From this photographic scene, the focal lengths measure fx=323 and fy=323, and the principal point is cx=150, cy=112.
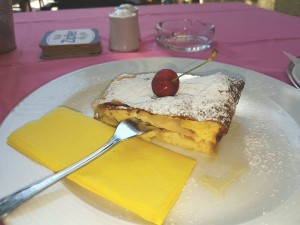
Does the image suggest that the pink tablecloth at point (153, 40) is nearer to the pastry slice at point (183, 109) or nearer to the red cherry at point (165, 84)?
the pastry slice at point (183, 109)

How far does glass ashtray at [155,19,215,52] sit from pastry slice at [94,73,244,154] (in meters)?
0.42

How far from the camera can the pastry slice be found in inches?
31.7

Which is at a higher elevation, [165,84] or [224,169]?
[165,84]

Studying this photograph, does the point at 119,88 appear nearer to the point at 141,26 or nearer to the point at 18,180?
the point at 18,180

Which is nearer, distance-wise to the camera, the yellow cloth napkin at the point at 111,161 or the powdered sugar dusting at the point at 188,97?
the yellow cloth napkin at the point at 111,161

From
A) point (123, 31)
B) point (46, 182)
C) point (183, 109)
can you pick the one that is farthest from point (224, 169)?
point (123, 31)

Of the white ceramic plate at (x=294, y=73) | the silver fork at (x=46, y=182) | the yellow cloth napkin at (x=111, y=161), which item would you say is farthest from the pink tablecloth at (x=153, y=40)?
the silver fork at (x=46, y=182)

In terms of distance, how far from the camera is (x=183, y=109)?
2.65 feet

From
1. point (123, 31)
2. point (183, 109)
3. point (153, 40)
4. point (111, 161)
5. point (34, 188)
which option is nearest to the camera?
point (34, 188)

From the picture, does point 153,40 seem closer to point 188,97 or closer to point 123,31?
point 123,31

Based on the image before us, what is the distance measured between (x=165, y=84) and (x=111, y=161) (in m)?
0.27

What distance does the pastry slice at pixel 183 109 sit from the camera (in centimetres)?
80

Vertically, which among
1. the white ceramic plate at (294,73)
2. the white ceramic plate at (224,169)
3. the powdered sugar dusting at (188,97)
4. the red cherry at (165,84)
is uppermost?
the red cherry at (165,84)

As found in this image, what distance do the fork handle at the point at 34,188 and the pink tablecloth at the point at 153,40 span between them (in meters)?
0.36
